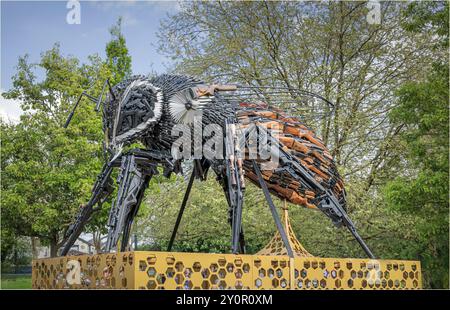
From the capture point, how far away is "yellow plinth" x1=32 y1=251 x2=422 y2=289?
668 centimetres

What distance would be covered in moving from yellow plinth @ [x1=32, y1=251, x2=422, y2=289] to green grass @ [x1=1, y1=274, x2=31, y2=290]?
604 inches

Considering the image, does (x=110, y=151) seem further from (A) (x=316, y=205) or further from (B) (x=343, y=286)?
(B) (x=343, y=286)

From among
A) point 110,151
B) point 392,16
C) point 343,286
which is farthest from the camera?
point 392,16

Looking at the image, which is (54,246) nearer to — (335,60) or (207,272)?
(335,60)

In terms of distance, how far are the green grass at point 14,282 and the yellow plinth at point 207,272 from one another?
15346 mm

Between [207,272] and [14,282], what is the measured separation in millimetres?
19127

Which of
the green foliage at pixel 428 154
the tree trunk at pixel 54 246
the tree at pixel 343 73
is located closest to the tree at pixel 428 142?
the green foliage at pixel 428 154

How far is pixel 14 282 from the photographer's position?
2398cm

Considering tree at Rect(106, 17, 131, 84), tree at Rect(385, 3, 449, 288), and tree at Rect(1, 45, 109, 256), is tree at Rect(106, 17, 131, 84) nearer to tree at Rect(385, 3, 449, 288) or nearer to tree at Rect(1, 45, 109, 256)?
tree at Rect(1, 45, 109, 256)

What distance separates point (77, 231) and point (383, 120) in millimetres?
12209

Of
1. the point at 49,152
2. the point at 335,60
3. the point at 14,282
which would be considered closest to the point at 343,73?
the point at 335,60

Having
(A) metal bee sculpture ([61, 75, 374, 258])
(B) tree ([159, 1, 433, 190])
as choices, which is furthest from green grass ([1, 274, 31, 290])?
(A) metal bee sculpture ([61, 75, 374, 258])

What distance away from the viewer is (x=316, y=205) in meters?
9.51
